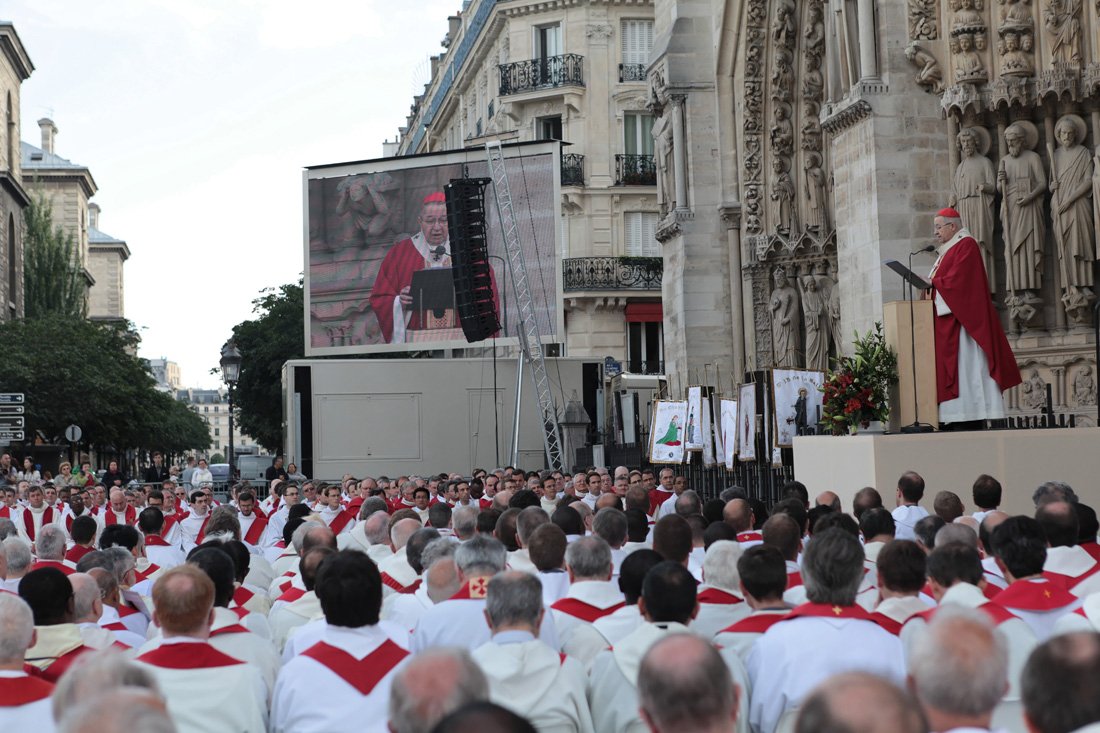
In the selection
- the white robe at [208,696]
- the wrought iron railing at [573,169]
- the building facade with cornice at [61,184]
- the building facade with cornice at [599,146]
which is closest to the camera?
the white robe at [208,696]

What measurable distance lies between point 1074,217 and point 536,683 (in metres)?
12.0

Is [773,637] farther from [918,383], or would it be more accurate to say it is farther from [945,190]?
[945,190]

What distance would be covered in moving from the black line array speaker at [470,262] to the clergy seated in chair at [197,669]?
74.4ft

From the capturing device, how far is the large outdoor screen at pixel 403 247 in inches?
1161

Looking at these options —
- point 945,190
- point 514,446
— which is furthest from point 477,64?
point 945,190

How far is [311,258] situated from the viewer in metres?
30.8

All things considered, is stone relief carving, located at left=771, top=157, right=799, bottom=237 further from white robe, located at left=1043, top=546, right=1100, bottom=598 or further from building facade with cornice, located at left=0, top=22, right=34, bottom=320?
building facade with cornice, located at left=0, top=22, right=34, bottom=320

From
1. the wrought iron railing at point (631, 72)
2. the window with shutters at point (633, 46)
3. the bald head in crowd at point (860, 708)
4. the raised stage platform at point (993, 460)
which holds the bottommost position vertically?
the bald head in crowd at point (860, 708)

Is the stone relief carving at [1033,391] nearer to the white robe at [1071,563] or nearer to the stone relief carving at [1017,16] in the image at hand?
the stone relief carving at [1017,16]

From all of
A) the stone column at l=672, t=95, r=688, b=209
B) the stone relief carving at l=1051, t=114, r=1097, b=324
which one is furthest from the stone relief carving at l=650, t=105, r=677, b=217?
the stone relief carving at l=1051, t=114, r=1097, b=324

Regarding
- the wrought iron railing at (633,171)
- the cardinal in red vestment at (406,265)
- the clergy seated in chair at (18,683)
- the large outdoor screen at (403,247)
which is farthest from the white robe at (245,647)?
the wrought iron railing at (633,171)

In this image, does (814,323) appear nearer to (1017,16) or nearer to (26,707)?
(1017,16)

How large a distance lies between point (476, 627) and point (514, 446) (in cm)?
2122

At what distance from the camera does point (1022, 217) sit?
15570 millimetres
